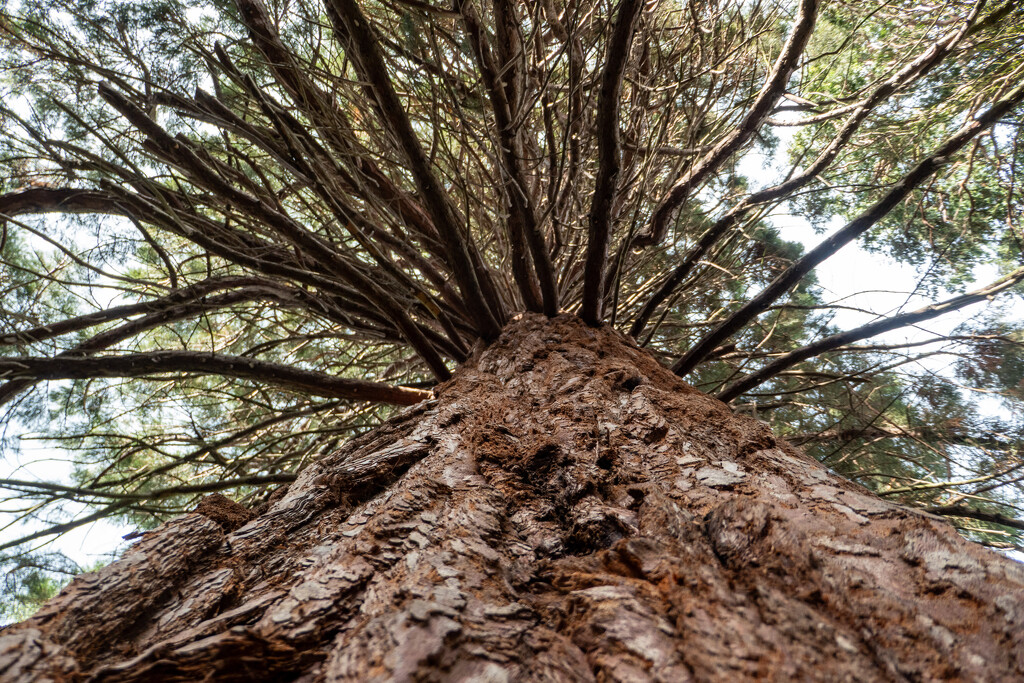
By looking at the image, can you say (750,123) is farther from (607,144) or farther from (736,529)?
(736,529)

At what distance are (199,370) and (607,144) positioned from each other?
1.61 metres

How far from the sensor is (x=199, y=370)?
1.83m

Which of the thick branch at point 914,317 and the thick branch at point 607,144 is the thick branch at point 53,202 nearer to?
the thick branch at point 607,144

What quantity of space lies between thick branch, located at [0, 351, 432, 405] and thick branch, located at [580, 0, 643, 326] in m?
0.91

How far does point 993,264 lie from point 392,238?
339 centimetres

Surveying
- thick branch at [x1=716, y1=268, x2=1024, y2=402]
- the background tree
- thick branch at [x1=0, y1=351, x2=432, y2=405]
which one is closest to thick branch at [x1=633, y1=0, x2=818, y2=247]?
the background tree

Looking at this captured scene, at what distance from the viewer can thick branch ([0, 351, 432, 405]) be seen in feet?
5.26

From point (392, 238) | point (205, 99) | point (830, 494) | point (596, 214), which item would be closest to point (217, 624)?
point (830, 494)

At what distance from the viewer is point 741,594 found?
0.57 meters

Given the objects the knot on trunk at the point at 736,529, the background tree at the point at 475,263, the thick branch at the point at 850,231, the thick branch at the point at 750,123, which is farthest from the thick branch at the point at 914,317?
the knot on trunk at the point at 736,529

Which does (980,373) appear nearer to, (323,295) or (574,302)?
(574,302)

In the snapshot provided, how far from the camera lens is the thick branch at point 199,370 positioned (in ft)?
5.26

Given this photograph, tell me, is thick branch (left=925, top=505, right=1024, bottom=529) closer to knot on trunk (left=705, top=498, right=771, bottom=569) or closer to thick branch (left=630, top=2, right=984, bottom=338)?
thick branch (left=630, top=2, right=984, bottom=338)

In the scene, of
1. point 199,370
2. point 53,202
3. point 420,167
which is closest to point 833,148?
point 420,167
